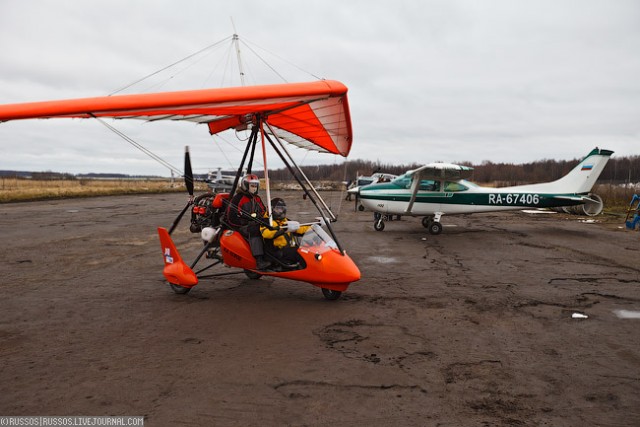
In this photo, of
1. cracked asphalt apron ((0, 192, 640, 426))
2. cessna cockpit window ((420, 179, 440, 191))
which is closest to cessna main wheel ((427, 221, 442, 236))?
cessna cockpit window ((420, 179, 440, 191))

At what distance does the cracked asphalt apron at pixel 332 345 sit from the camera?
10.5 feet

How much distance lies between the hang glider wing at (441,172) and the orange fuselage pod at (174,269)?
28.8ft

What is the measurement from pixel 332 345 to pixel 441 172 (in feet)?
32.7

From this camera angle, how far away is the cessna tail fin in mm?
14195

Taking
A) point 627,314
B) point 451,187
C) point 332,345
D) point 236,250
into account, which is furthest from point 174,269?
point 451,187

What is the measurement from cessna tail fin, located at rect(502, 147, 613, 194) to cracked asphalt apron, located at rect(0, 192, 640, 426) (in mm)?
5885

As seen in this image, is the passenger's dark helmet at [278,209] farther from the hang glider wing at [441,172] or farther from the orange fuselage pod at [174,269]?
the hang glider wing at [441,172]

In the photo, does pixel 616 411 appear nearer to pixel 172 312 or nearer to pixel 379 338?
pixel 379 338

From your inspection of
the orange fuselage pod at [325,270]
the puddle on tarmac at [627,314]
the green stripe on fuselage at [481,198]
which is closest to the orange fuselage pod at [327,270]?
the orange fuselage pod at [325,270]

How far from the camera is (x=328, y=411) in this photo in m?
3.12

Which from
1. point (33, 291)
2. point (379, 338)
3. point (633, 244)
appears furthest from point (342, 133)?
point (633, 244)

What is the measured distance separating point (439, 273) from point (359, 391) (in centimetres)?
487

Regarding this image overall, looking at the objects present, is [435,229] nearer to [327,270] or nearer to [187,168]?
[327,270]

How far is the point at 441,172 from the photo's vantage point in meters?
13.1
